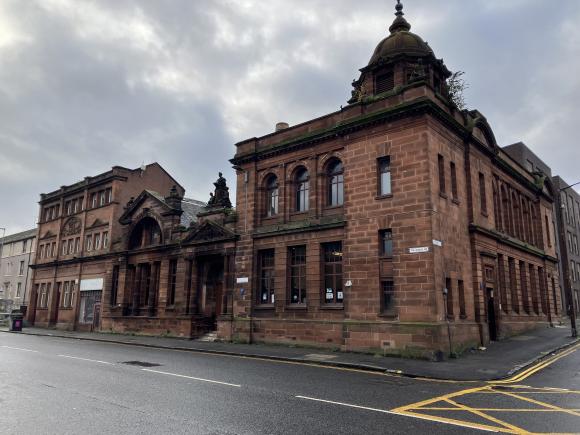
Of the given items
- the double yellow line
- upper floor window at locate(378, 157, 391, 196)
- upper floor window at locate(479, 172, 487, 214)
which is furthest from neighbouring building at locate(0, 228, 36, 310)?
the double yellow line

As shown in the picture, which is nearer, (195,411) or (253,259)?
(195,411)

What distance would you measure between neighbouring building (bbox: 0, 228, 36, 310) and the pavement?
124 ft

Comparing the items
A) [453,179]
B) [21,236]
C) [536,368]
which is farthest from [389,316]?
[21,236]

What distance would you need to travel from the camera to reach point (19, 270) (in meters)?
56.0

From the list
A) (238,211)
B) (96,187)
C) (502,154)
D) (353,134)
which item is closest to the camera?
(353,134)

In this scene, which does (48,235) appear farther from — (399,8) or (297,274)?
(399,8)

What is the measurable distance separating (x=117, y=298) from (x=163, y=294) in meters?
5.96

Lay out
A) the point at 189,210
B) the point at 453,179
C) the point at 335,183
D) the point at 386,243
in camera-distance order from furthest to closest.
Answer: the point at 189,210 → the point at 335,183 → the point at 453,179 → the point at 386,243

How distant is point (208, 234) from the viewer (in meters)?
27.3

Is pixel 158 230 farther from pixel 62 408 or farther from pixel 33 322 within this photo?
pixel 62 408

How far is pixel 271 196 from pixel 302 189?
221cm

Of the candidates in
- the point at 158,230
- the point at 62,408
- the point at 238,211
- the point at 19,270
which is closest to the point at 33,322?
the point at 19,270

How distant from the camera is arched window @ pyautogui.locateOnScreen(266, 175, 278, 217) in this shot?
24922mm

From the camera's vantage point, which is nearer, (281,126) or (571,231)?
(281,126)
